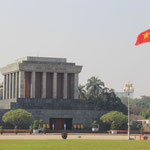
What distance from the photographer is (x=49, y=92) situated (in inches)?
5433

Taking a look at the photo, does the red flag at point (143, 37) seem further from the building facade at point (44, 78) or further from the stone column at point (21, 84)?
the stone column at point (21, 84)

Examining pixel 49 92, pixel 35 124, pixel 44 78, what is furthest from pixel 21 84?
pixel 35 124

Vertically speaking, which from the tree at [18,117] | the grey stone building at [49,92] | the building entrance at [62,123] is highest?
the grey stone building at [49,92]

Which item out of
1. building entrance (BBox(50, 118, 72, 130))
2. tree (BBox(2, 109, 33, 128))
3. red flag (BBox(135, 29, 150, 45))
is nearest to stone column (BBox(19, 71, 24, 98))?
building entrance (BBox(50, 118, 72, 130))

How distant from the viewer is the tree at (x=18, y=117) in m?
116

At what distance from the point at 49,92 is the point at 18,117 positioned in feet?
76.0

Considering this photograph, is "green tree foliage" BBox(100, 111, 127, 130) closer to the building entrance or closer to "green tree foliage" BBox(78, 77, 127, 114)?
the building entrance

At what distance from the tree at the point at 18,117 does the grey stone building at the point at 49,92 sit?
490 centimetres

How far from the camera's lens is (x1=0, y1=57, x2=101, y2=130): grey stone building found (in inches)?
4988

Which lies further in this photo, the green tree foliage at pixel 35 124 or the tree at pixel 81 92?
the tree at pixel 81 92

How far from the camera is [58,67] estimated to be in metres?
136

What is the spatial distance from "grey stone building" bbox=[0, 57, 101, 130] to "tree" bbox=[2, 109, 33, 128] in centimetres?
490

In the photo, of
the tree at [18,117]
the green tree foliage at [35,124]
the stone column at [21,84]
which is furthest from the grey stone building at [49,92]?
the green tree foliage at [35,124]

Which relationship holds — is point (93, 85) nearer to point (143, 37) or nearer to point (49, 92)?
point (49, 92)
